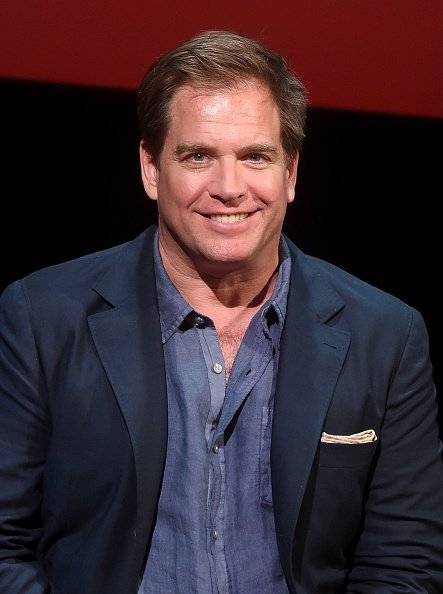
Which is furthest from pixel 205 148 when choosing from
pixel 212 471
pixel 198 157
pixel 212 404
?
pixel 212 471

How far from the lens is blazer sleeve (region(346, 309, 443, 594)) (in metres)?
2.13

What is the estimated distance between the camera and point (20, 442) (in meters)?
2.06

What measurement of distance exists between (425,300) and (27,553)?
3.51 feet

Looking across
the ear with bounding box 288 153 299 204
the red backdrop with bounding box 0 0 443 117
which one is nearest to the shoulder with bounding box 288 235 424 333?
the ear with bounding box 288 153 299 204

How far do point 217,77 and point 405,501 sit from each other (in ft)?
2.94

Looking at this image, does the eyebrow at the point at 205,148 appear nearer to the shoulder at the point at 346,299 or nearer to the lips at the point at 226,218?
the lips at the point at 226,218

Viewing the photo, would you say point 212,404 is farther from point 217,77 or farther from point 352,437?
point 217,77

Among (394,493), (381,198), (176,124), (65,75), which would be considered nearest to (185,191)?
(176,124)

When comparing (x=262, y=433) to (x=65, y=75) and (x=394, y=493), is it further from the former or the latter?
(x=65, y=75)

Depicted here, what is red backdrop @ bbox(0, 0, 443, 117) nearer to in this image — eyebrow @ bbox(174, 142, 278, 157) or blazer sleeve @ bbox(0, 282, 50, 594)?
eyebrow @ bbox(174, 142, 278, 157)

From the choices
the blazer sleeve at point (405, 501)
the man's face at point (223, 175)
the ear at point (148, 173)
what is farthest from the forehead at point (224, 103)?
the blazer sleeve at point (405, 501)

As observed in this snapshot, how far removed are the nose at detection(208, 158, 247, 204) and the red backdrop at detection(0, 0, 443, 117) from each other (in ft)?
1.05

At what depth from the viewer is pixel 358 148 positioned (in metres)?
2.42

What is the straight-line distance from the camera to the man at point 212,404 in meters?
2.05
